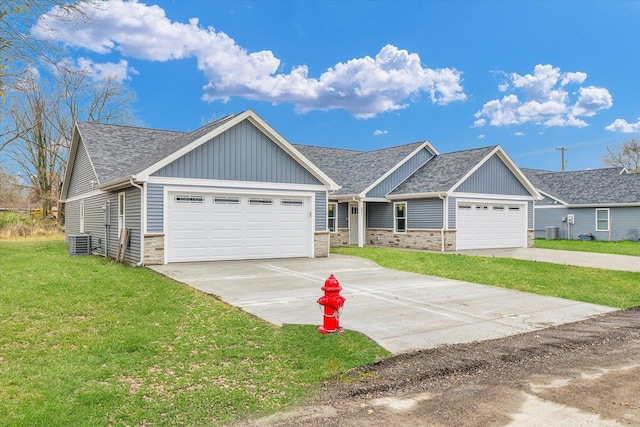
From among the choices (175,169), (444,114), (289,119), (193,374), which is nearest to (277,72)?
(289,119)

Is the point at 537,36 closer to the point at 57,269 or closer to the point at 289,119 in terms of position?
the point at 289,119

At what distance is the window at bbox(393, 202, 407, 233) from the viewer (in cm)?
2303

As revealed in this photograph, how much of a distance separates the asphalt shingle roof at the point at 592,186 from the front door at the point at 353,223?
15.8 m

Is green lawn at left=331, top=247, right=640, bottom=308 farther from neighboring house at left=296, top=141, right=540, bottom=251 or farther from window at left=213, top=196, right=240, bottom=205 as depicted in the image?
window at left=213, top=196, right=240, bottom=205

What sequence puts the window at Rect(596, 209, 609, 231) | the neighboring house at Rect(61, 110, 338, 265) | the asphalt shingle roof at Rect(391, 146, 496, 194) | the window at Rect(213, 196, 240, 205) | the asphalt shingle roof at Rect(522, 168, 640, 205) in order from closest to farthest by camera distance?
the neighboring house at Rect(61, 110, 338, 265) → the window at Rect(213, 196, 240, 205) → the asphalt shingle roof at Rect(391, 146, 496, 194) → the asphalt shingle roof at Rect(522, 168, 640, 205) → the window at Rect(596, 209, 609, 231)

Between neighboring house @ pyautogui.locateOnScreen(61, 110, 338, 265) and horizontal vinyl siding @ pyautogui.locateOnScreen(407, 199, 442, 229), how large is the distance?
6.48m

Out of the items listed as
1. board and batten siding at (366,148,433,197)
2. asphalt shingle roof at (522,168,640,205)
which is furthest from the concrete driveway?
asphalt shingle roof at (522,168,640,205)

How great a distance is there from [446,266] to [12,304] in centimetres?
1154

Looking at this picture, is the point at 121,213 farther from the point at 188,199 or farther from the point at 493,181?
the point at 493,181

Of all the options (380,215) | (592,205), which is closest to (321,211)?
(380,215)

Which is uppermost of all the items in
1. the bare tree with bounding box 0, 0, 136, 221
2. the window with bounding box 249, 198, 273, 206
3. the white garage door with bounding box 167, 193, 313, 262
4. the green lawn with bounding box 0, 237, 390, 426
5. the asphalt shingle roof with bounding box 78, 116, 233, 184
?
the bare tree with bounding box 0, 0, 136, 221

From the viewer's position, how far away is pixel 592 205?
29531 millimetres

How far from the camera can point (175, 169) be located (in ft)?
47.2

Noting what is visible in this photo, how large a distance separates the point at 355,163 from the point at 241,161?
503 inches
